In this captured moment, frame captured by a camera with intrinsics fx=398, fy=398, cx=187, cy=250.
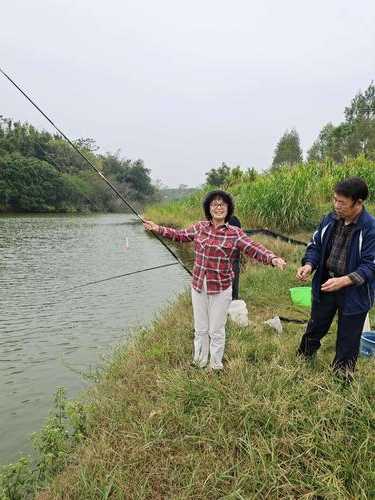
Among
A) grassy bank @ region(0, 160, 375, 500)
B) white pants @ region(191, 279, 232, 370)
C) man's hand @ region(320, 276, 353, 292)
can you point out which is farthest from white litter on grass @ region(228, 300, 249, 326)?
man's hand @ region(320, 276, 353, 292)

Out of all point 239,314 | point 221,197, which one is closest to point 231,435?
point 221,197

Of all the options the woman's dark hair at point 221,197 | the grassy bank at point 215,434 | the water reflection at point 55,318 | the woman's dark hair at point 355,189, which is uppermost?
the woman's dark hair at point 355,189

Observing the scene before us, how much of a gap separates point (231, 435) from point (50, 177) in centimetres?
5657

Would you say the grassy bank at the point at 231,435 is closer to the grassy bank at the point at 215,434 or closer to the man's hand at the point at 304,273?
the grassy bank at the point at 215,434

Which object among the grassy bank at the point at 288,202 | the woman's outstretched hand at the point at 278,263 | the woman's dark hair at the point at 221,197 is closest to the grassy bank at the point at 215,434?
the woman's outstretched hand at the point at 278,263

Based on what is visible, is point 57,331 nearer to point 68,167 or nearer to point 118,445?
point 118,445

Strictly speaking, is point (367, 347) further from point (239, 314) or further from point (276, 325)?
point (239, 314)

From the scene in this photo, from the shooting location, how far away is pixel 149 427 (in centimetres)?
285

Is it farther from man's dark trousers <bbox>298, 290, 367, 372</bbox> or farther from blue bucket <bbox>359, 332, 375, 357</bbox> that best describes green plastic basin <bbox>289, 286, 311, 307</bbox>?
man's dark trousers <bbox>298, 290, 367, 372</bbox>

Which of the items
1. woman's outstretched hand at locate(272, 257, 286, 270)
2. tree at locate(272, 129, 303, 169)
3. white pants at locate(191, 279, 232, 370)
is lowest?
white pants at locate(191, 279, 232, 370)

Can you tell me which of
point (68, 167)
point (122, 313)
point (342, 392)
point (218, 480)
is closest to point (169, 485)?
point (218, 480)

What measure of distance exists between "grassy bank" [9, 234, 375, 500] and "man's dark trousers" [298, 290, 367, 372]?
0.52 feet

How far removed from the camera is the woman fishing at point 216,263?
11.3 ft

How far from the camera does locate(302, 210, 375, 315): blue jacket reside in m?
2.88
